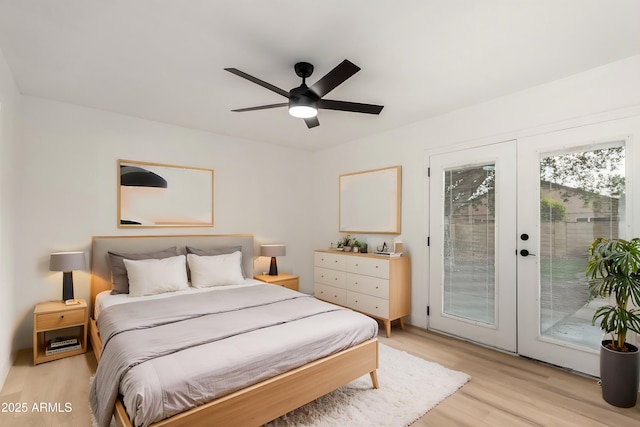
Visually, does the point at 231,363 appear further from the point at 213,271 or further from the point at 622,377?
the point at 622,377

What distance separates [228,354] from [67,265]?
2345 mm

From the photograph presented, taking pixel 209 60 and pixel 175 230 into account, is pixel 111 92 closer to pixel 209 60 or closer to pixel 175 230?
pixel 209 60

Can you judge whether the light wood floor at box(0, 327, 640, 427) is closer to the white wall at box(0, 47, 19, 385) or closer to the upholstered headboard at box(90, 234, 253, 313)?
the white wall at box(0, 47, 19, 385)

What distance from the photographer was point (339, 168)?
16.8 feet

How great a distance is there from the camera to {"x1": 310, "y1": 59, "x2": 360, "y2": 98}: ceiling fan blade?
2.02 m

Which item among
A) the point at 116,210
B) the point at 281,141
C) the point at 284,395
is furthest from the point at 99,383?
the point at 281,141

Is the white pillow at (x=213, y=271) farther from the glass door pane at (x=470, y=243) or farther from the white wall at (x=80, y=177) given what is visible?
the glass door pane at (x=470, y=243)

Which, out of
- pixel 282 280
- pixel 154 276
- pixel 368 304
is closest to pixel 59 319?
pixel 154 276

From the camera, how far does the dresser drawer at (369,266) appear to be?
381 centimetres

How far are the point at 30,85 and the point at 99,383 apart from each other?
2.81 meters

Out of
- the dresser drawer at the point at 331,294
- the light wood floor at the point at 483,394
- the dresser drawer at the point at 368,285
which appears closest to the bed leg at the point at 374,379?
the light wood floor at the point at 483,394

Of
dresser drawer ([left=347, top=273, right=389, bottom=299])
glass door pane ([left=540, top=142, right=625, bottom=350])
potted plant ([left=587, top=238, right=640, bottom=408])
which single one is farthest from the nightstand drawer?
potted plant ([left=587, top=238, right=640, bottom=408])

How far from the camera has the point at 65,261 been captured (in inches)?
123

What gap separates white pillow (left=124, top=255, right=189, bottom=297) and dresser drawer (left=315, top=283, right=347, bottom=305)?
192 cm
